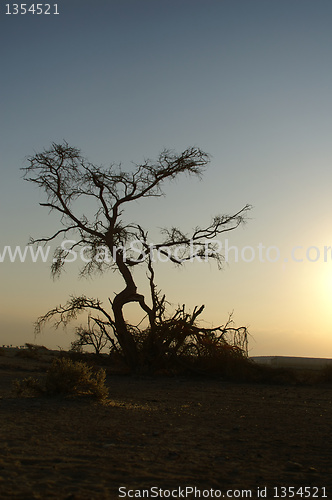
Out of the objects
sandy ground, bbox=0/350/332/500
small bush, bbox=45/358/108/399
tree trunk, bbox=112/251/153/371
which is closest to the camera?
sandy ground, bbox=0/350/332/500

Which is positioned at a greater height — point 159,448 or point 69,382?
point 69,382

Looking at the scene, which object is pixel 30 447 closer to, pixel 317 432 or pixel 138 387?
pixel 317 432

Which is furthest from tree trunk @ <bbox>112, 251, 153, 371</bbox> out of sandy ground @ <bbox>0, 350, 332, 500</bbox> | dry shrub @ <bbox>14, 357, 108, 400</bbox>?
dry shrub @ <bbox>14, 357, 108, 400</bbox>

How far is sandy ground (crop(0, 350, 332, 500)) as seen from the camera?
4469 millimetres

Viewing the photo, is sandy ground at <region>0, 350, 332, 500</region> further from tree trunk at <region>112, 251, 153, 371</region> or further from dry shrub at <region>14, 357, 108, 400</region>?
tree trunk at <region>112, 251, 153, 371</region>

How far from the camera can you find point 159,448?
5.95m

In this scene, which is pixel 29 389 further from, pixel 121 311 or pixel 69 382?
pixel 121 311

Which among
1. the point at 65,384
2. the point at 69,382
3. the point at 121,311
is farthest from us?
the point at 121,311

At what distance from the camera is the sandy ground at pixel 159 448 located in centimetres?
447

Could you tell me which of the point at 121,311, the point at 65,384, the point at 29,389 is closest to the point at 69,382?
the point at 65,384

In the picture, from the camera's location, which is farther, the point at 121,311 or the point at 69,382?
the point at 121,311

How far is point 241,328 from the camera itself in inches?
731

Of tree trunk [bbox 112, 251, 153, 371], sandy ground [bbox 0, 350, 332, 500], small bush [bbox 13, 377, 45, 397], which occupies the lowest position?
sandy ground [bbox 0, 350, 332, 500]

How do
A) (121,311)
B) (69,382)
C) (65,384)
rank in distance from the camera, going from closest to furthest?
(65,384) → (69,382) → (121,311)
